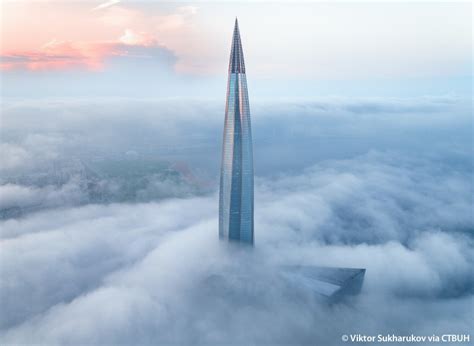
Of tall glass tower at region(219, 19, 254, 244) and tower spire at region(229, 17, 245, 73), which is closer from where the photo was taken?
tower spire at region(229, 17, 245, 73)

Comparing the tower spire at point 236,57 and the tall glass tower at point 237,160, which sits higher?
the tower spire at point 236,57
